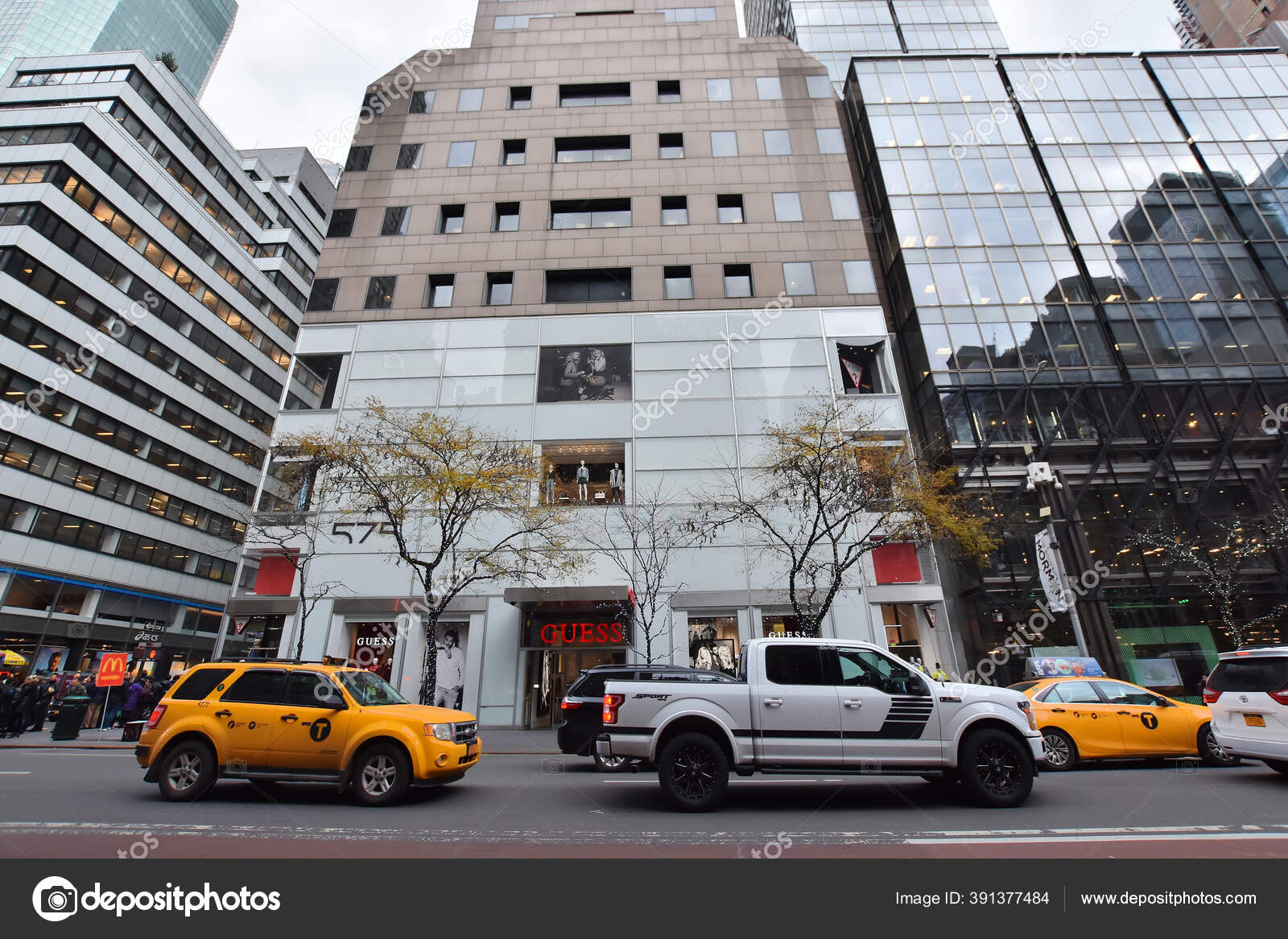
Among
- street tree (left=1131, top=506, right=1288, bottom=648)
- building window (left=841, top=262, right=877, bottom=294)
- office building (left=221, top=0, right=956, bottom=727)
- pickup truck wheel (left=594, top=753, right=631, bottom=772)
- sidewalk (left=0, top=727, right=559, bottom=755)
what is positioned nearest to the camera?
pickup truck wheel (left=594, top=753, right=631, bottom=772)

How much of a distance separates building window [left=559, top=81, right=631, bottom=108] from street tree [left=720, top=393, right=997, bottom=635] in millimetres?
21228

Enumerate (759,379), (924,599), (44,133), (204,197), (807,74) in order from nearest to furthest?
(924,599) → (759,379) → (807,74) → (44,133) → (204,197)

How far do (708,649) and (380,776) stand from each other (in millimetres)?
13766

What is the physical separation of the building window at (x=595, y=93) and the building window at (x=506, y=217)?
7.92m

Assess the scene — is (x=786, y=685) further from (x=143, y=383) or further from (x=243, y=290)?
(x=243, y=290)

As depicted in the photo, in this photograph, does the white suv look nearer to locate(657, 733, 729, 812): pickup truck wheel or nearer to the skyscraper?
locate(657, 733, 729, 812): pickup truck wheel

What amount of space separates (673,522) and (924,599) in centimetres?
917

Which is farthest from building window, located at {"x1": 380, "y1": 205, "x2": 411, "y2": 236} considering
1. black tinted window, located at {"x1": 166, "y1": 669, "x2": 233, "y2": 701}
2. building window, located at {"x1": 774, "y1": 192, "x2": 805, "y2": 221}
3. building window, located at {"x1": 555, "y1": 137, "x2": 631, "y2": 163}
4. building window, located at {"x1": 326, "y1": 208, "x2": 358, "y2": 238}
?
black tinted window, located at {"x1": 166, "y1": 669, "x2": 233, "y2": 701}

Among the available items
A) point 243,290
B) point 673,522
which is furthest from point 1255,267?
point 243,290

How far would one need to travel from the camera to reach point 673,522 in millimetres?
20547

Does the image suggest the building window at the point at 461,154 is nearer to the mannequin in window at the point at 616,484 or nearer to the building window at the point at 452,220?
the building window at the point at 452,220

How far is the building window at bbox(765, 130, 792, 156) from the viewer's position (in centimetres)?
2839

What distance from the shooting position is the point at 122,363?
3788cm
